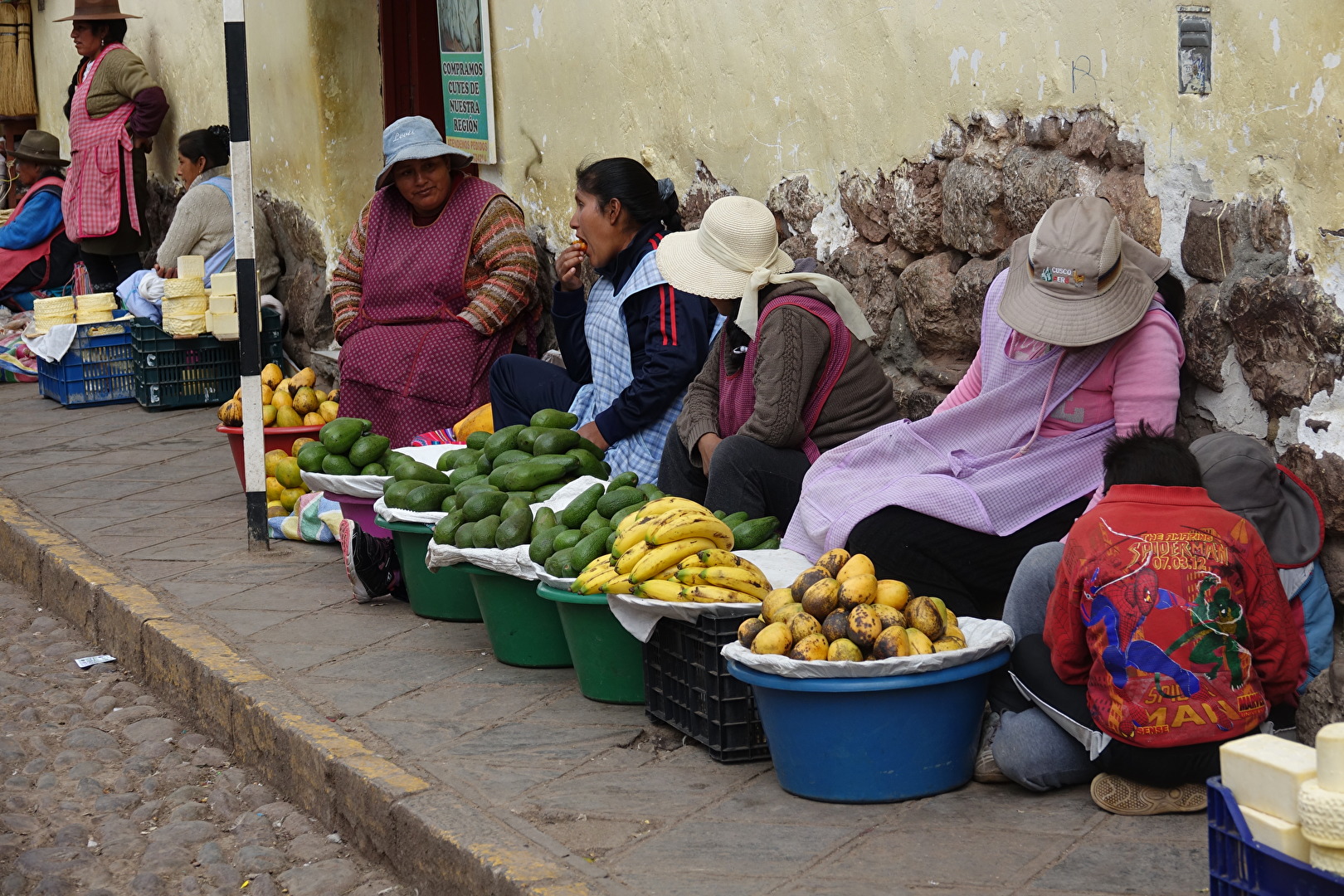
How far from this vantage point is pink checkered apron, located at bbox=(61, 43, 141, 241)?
1050 centimetres

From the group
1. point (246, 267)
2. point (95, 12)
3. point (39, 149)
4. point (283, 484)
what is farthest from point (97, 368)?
point (246, 267)

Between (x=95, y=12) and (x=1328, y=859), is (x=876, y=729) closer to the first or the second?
(x=1328, y=859)

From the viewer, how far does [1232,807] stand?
2143 mm

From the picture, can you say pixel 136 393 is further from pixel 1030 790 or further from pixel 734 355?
pixel 1030 790

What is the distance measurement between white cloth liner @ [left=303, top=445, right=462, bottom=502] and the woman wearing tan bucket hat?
171 cm

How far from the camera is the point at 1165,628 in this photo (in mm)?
3004

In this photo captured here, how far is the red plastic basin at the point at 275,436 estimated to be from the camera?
6637 mm

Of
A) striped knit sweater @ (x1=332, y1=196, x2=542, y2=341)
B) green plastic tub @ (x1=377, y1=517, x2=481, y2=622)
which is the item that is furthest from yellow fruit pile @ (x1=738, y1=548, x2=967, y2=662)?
striped knit sweater @ (x1=332, y1=196, x2=542, y2=341)

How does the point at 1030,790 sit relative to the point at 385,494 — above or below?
below

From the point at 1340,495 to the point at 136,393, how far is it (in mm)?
7760

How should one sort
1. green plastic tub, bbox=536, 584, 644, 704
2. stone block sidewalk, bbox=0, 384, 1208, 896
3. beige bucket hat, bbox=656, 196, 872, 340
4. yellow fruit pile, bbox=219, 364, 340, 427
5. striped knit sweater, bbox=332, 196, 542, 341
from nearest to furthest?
stone block sidewalk, bbox=0, 384, 1208, 896 < green plastic tub, bbox=536, 584, 644, 704 < beige bucket hat, bbox=656, 196, 872, 340 < striped knit sweater, bbox=332, 196, 542, 341 < yellow fruit pile, bbox=219, 364, 340, 427

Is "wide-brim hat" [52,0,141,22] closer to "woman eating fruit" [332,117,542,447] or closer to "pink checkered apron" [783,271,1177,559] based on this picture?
"woman eating fruit" [332,117,542,447]

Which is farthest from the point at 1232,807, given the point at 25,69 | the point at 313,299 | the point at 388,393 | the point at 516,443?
the point at 25,69

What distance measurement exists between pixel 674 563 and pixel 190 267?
5957 mm
